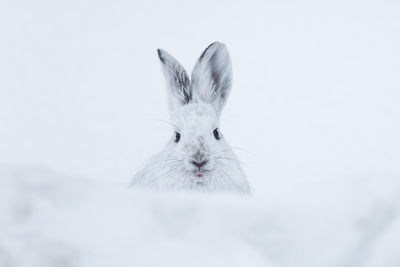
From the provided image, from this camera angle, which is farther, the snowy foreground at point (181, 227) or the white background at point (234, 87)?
the white background at point (234, 87)

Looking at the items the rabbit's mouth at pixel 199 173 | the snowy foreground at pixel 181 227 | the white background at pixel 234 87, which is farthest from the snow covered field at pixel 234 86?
the snowy foreground at pixel 181 227

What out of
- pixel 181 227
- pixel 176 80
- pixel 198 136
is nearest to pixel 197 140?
pixel 198 136

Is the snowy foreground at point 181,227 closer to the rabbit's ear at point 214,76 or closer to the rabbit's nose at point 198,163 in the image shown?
the rabbit's nose at point 198,163

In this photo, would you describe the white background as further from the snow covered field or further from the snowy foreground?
the snowy foreground

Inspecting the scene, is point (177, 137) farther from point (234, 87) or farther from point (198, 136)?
point (234, 87)

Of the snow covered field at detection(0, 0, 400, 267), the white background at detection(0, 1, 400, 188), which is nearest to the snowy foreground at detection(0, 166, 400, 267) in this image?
the snow covered field at detection(0, 0, 400, 267)

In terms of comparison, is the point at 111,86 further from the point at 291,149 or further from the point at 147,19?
the point at 291,149
